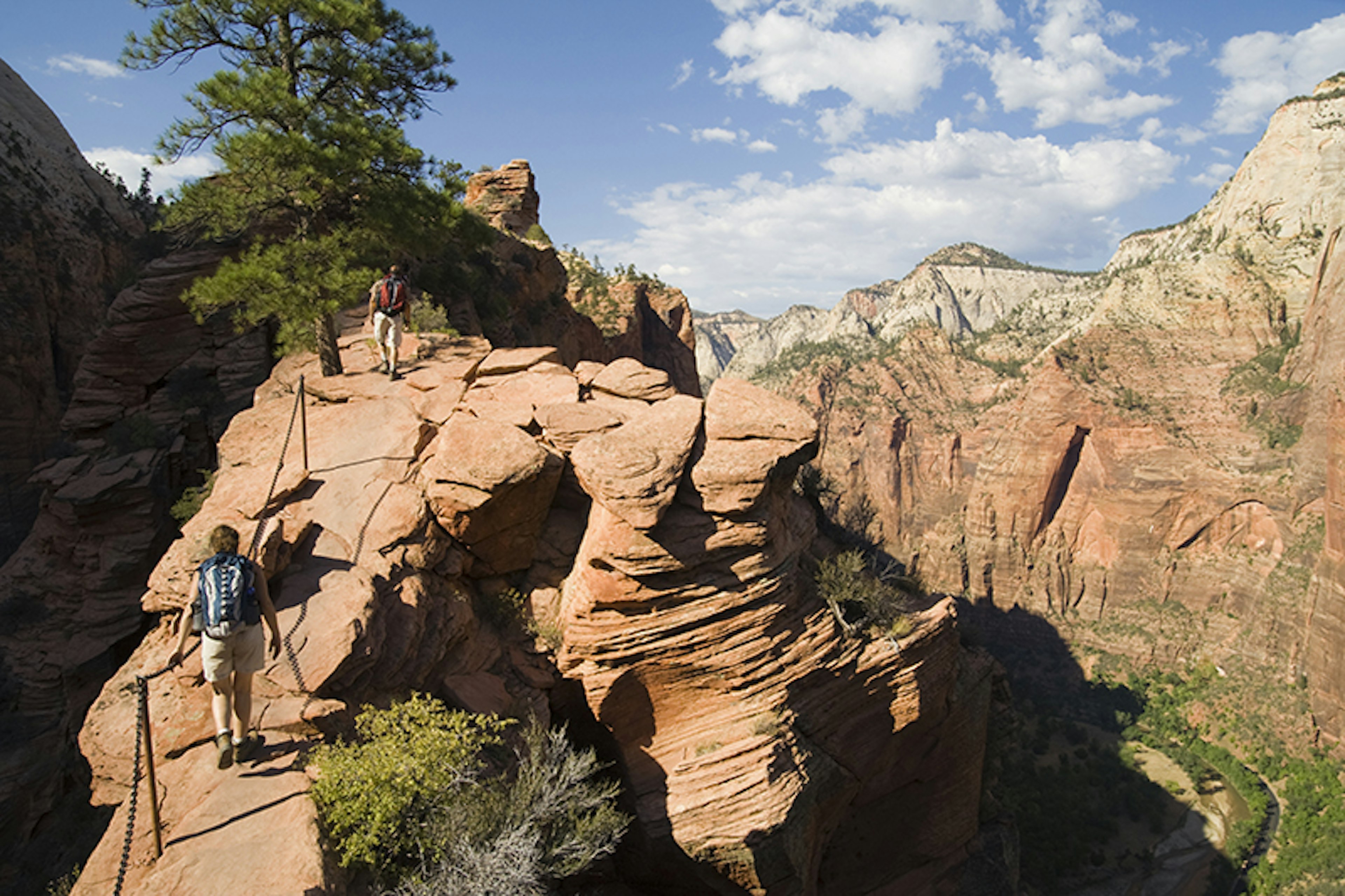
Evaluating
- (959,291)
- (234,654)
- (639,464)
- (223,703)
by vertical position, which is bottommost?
(223,703)

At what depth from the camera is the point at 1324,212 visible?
72312 millimetres

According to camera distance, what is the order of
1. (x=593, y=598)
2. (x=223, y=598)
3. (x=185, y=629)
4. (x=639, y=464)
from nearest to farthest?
1. (x=223, y=598)
2. (x=185, y=629)
3. (x=639, y=464)
4. (x=593, y=598)

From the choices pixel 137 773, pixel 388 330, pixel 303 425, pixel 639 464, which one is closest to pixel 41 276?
pixel 388 330

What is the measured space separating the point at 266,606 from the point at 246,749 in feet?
4.94

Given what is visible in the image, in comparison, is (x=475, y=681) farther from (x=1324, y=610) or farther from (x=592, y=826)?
(x=1324, y=610)

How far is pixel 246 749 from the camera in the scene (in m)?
7.12

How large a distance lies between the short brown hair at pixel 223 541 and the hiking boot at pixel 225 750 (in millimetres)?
1865

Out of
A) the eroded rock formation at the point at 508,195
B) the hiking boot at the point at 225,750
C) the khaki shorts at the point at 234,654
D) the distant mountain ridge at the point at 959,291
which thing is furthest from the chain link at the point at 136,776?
the distant mountain ridge at the point at 959,291

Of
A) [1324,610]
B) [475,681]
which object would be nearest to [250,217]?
[475,681]

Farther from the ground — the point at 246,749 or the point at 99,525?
the point at 99,525

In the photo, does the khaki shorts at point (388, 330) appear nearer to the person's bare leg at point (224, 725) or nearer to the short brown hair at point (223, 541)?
the short brown hair at point (223, 541)

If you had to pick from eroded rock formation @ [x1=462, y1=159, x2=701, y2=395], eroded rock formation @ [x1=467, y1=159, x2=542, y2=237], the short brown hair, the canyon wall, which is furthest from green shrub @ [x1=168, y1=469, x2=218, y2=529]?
the canyon wall

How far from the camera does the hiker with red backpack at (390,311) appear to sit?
13391 mm

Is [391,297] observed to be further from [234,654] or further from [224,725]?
[224,725]
